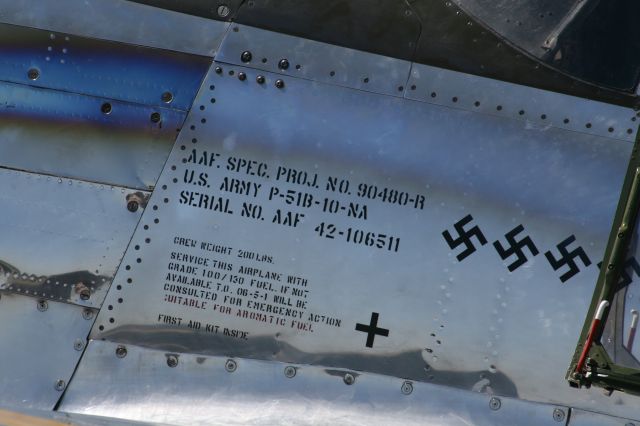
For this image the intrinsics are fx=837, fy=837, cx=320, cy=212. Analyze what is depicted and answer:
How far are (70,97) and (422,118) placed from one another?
69.8 inches

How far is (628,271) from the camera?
392 centimetres

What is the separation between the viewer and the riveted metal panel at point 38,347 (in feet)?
13.3

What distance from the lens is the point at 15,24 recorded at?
4309mm

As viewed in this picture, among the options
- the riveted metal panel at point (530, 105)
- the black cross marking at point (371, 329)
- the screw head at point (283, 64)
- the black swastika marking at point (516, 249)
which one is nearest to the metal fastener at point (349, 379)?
the black cross marking at point (371, 329)

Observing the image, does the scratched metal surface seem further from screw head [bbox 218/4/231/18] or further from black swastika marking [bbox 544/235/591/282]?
screw head [bbox 218/4/231/18]

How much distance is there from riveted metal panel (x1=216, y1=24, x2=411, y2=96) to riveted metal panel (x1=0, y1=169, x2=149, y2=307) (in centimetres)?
87

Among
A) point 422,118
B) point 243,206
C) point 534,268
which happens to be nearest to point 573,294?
point 534,268

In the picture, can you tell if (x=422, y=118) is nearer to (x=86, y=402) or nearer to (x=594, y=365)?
(x=594, y=365)

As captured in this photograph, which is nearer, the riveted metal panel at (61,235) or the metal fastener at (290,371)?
the metal fastener at (290,371)

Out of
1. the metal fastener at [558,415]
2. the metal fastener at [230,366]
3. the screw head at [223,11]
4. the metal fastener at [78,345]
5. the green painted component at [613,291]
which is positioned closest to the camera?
the green painted component at [613,291]

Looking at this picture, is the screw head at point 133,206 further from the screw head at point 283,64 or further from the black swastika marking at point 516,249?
the black swastika marking at point 516,249

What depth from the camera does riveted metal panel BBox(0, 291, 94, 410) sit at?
13.3ft

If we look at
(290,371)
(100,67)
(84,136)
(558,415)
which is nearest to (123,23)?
(100,67)

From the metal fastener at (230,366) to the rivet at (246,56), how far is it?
147 cm
